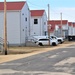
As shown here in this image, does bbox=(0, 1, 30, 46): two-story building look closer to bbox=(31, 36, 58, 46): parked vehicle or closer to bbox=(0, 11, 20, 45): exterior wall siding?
bbox=(0, 11, 20, 45): exterior wall siding

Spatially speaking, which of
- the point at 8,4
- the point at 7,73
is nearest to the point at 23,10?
the point at 8,4

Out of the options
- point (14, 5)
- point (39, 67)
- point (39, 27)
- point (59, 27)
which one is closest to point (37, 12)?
point (39, 27)

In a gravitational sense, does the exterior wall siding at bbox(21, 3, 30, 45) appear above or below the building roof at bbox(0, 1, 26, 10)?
below

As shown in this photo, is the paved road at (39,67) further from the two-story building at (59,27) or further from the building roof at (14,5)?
the two-story building at (59,27)

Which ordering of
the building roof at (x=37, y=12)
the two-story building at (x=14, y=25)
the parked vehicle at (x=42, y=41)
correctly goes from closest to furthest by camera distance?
the two-story building at (x=14, y=25), the parked vehicle at (x=42, y=41), the building roof at (x=37, y=12)

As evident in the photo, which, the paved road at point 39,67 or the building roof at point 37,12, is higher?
the building roof at point 37,12

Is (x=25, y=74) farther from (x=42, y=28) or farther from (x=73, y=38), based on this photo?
(x=73, y=38)

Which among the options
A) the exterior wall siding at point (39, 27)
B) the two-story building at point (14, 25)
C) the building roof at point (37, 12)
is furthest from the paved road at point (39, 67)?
the building roof at point (37, 12)

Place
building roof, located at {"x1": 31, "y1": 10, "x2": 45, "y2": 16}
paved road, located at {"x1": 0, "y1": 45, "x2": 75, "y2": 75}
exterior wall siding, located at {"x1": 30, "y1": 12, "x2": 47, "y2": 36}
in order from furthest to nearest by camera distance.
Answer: building roof, located at {"x1": 31, "y1": 10, "x2": 45, "y2": 16} → exterior wall siding, located at {"x1": 30, "y1": 12, "x2": 47, "y2": 36} → paved road, located at {"x1": 0, "y1": 45, "x2": 75, "y2": 75}

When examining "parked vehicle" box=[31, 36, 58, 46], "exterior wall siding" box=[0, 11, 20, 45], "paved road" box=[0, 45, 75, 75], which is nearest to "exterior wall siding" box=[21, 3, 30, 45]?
"exterior wall siding" box=[0, 11, 20, 45]

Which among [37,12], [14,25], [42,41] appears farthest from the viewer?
[37,12]

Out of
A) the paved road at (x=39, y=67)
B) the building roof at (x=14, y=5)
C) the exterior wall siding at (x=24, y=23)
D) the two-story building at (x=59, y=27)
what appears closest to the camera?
the paved road at (x=39, y=67)

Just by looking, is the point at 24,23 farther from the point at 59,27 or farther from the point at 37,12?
the point at 59,27

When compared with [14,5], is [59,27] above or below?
below
